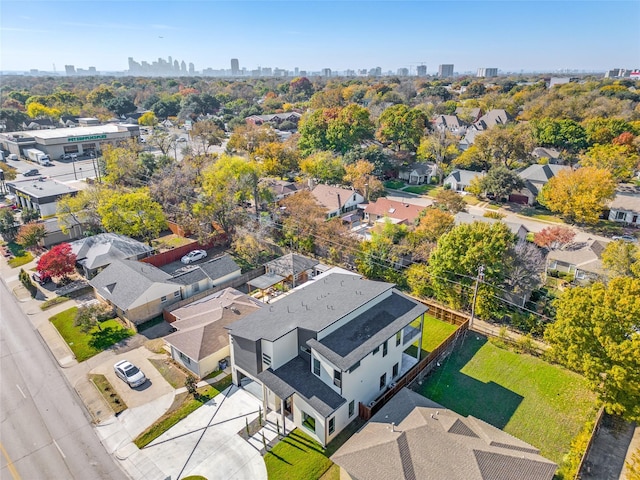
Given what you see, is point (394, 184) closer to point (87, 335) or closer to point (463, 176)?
point (463, 176)

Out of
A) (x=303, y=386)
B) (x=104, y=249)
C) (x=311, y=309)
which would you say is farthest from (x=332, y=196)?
(x=303, y=386)

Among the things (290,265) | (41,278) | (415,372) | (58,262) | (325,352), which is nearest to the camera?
(325,352)

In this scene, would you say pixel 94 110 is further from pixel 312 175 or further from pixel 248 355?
pixel 248 355

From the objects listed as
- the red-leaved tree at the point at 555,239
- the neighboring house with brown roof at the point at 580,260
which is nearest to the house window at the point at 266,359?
the neighboring house with brown roof at the point at 580,260

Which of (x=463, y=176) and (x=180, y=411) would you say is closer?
(x=180, y=411)

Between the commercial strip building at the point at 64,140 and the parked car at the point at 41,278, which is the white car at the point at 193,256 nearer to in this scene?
the parked car at the point at 41,278
